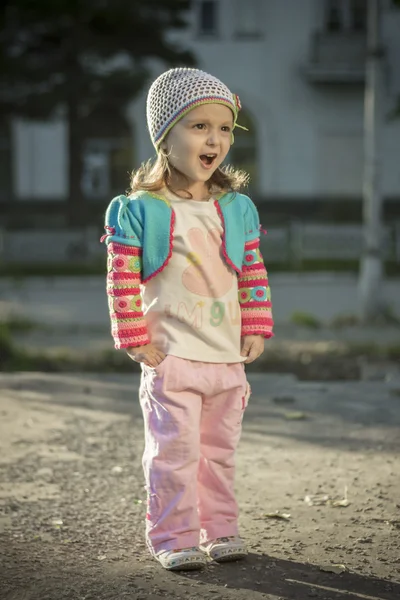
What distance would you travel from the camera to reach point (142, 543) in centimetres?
399

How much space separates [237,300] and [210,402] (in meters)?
0.36

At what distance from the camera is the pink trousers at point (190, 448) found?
142 inches

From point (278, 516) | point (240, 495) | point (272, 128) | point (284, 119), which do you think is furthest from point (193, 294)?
point (284, 119)

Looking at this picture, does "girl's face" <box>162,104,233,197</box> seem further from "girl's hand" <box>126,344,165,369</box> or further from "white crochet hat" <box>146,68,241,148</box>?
"girl's hand" <box>126,344,165,369</box>

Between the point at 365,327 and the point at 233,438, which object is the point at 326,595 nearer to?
the point at 233,438

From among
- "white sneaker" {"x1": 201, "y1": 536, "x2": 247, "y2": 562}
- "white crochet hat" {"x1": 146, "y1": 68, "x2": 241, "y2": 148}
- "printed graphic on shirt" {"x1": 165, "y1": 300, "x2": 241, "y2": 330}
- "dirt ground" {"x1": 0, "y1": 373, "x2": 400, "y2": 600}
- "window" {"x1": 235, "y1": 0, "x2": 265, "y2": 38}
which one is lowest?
"dirt ground" {"x1": 0, "y1": 373, "x2": 400, "y2": 600}

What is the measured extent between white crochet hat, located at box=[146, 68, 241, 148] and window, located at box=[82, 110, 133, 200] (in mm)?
23519

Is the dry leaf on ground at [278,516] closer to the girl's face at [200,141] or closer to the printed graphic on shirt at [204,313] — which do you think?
the printed graphic on shirt at [204,313]

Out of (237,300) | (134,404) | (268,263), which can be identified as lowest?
(268,263)

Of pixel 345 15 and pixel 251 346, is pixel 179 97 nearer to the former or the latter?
pixel 251 346

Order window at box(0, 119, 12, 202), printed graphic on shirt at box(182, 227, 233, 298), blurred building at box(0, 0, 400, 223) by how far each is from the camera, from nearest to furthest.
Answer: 1. printed graphic on shirt at box(182, 227, 233, 298)
2. blurred building at box(0, 0, 400, 223)
3. window at box(0, 119, 12, 202)

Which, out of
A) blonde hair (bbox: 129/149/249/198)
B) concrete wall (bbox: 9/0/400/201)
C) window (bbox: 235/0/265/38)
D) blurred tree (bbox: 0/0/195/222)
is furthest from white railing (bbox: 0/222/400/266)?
blonde hair (bbox: 129/149/249/198)

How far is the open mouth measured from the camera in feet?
11.9

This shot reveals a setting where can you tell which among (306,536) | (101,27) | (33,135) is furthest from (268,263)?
(306,536)
